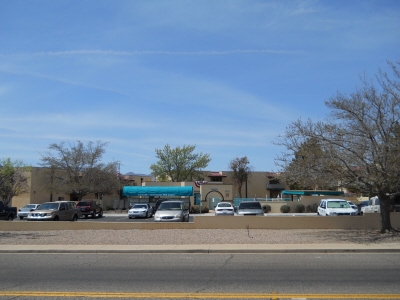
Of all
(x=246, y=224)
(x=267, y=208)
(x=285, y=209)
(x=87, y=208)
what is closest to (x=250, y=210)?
(x=246, y=224)

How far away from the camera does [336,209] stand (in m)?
Result: 30.2

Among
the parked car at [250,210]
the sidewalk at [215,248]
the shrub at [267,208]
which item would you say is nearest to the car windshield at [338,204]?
the parked car at [250,210]

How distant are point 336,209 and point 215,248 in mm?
15970

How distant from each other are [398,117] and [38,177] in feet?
162

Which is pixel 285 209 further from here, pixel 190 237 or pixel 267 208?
pixel 190 237

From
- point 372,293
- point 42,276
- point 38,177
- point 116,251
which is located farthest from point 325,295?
point 38,177

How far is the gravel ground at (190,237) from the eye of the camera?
62.9 ft

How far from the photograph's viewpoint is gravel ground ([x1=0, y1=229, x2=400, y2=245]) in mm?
19172

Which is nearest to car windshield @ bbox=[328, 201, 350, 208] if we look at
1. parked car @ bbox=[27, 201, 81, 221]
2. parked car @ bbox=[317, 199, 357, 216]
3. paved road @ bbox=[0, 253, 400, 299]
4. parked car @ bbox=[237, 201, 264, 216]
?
parked car @ bbox=[317, 199, 357, 216]

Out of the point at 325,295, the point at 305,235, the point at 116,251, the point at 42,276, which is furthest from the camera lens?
the point at 305,235

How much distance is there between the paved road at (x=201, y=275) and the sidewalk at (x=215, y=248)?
0.75 metres

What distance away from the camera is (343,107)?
2003cm

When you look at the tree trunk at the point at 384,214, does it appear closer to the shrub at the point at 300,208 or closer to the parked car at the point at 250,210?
the parked car at the point at 250,210

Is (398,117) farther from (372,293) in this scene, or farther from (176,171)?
(176,171)
